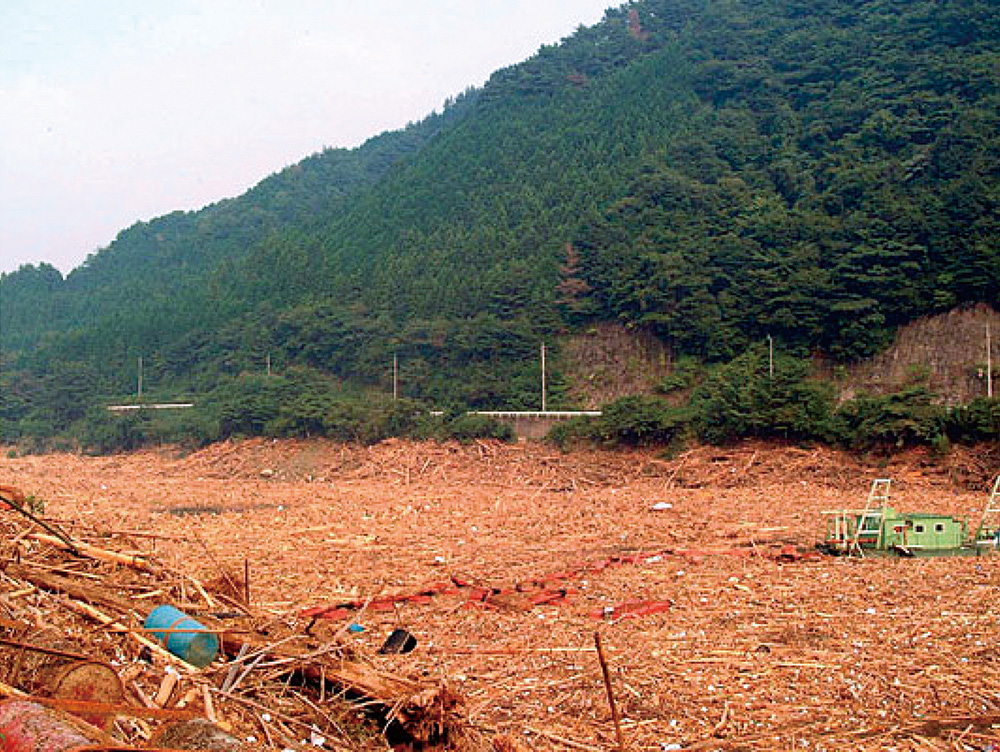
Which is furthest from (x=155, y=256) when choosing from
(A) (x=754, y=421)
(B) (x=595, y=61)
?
(A) (x=754, y=421)

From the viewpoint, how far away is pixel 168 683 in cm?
445

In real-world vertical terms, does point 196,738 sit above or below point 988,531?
above

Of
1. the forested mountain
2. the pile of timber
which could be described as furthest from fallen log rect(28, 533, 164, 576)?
the forested mountain

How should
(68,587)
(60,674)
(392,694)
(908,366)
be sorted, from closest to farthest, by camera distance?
(60,674) → (392,694) → (68,587) → (908,366)

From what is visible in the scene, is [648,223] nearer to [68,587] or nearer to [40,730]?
[68,587]

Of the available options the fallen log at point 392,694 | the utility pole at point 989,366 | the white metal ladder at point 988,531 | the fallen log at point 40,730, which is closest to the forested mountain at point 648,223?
the utility pole at point 989,366

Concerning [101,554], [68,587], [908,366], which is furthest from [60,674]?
[908,366]

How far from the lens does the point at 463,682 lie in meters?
6.88

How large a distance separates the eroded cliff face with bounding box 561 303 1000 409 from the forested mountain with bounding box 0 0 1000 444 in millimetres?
579

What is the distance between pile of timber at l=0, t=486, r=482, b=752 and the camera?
3670mm

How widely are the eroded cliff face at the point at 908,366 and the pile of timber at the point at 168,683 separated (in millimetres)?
23822

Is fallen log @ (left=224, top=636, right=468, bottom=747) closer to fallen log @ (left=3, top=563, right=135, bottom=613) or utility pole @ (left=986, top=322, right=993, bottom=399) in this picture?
fallen log @ (left=3, top=563, right=135, bottom=613)

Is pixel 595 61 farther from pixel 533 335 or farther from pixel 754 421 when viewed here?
pixel 754 421

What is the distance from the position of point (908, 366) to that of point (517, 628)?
874 inches
